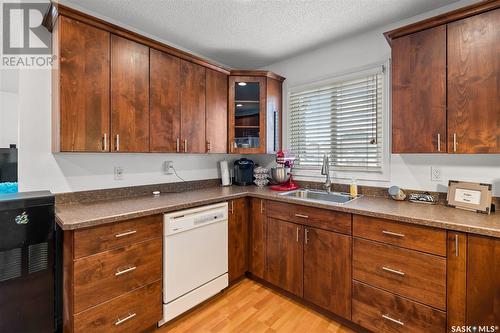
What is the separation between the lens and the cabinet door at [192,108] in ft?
7.47

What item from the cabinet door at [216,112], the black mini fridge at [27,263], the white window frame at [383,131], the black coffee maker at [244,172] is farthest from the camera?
the black coffee maker at [244,172]

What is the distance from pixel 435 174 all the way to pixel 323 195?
95 centimetres

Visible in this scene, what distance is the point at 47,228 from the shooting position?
4.84 ft

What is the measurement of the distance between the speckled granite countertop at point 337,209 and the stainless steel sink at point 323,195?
194 mm

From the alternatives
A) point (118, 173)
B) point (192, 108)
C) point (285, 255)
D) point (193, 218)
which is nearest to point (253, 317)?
point (285, 255)

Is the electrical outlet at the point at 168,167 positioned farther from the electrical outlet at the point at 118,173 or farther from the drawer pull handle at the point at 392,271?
the drawer pull handle at the point at 392,271

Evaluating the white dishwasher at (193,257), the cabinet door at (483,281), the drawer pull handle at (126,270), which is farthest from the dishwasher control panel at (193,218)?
the cabinet door at (483,281)

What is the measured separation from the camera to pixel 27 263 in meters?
1.42

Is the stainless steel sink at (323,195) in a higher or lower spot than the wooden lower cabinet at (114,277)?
higher

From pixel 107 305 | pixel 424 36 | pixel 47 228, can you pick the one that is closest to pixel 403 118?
pixel 424 36

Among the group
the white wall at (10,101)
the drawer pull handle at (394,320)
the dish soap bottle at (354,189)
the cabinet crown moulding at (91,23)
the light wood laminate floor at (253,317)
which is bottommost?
the light wood laminate floor at (253,317)

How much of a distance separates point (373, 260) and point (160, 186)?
1995 millimetres

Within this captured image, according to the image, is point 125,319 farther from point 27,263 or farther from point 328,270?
point 328,270

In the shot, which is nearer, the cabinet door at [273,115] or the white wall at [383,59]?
the white wall at [383,59]
